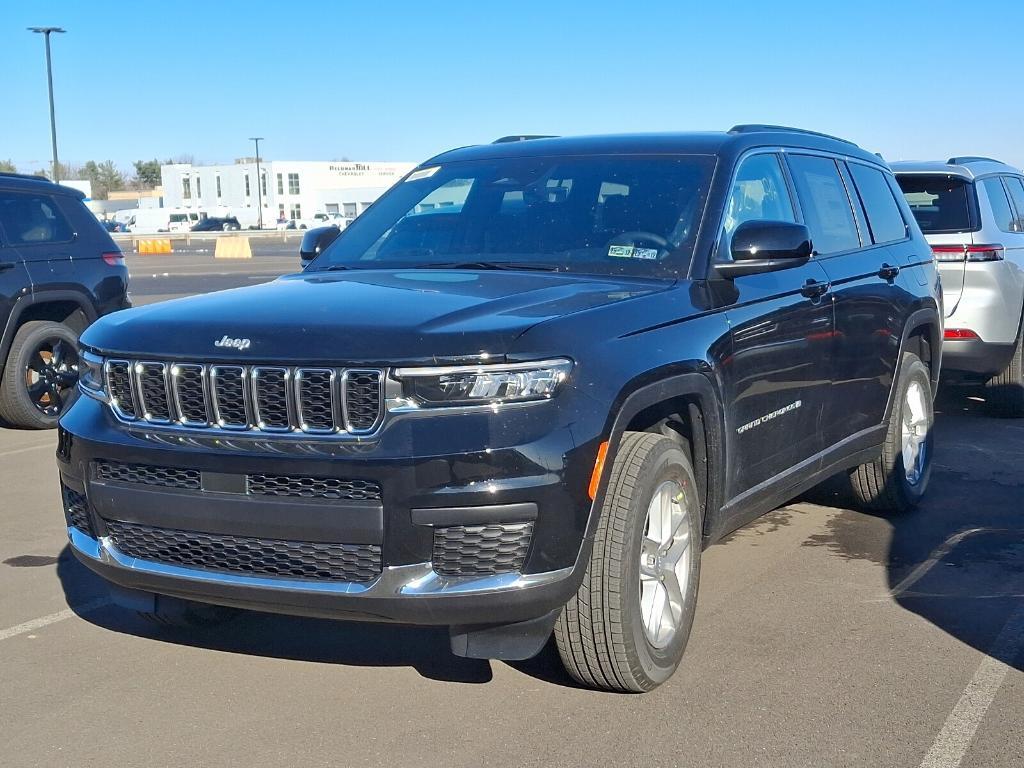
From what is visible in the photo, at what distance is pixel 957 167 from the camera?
9.30 metres

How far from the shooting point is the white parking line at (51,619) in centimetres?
484

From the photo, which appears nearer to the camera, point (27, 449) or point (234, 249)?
point (27, 449)

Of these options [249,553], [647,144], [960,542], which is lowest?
[960,542]

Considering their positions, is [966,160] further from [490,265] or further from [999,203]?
[490,265]

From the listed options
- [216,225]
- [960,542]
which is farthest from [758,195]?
[216,225]

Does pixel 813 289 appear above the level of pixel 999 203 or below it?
below

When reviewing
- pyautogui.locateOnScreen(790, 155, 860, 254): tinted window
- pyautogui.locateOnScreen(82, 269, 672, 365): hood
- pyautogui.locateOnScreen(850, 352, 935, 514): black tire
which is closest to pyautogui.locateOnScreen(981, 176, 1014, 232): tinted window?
pyautogui.locateOnScreen(850, 352, 935, 514): black tire

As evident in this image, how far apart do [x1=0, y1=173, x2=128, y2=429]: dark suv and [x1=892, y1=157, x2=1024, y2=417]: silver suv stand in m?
6.20

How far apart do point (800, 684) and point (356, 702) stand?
1503 mm

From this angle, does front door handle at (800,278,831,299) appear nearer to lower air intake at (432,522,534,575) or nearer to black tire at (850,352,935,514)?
black tire at (850,352,935,514)

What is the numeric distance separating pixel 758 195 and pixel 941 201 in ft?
15.1

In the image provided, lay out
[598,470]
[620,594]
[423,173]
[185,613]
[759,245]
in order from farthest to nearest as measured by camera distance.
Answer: [423,173] < [759,245] < [185,613] < [620,594] < [598,470]

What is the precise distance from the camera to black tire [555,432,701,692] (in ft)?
12.5

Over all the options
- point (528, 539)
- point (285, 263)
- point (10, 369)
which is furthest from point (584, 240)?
point (285, 263)
